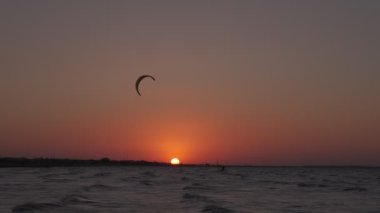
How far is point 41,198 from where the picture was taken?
3425 cm

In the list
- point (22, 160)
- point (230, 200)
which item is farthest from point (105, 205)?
point (22, 160)

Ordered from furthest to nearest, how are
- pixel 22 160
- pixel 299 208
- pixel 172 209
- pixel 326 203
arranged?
pixel 22 160 → pixel 326 203 → pixel 299 208 → pixel 172 209

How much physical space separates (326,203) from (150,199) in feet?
37.5

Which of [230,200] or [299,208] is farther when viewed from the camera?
[230,200]

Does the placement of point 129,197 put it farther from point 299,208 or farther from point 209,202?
point 299,208

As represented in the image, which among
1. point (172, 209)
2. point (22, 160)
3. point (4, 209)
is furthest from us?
point (22, 160)

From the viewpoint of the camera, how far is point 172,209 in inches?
1165

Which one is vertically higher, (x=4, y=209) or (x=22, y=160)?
(x=22, y=160)

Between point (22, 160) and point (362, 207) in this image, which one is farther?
point (22, 160)

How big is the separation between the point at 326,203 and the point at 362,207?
2717mm

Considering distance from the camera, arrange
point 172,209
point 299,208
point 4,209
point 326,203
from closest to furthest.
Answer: point 4,209, point 172,209, point 299,208, point 326,203

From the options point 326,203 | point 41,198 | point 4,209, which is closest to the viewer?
point 4,209

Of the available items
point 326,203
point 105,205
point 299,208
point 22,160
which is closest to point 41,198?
point 105,205

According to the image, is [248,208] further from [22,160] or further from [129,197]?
[22,160]
